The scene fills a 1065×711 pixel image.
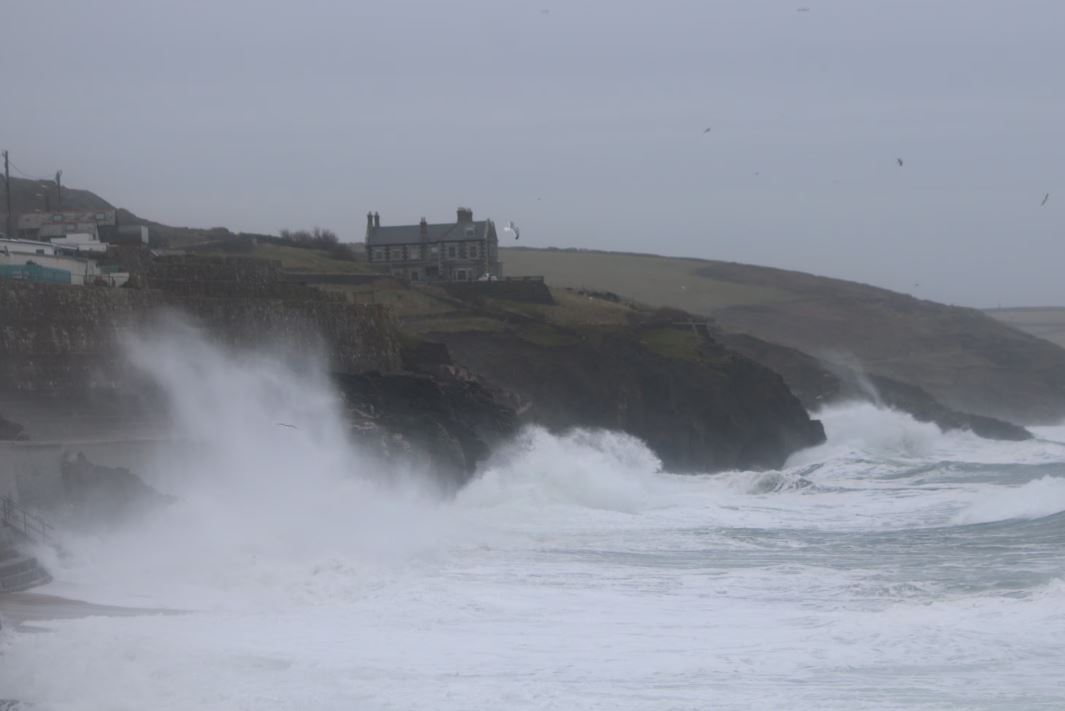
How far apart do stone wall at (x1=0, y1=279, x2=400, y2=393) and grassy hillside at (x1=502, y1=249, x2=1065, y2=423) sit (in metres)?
40.0

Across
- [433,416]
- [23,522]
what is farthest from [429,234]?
[23,522]

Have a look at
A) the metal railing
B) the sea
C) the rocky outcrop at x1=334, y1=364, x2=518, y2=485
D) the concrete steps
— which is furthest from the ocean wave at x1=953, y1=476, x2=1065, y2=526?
the concrete steps

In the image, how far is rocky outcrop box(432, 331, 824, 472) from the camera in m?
42.2

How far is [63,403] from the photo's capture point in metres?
23.8

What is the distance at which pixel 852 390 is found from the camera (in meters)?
63.0

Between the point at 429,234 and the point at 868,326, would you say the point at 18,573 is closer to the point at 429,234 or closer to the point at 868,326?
the point at 429,234

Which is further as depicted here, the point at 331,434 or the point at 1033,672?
the point at 331,434

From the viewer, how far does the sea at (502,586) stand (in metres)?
12.5

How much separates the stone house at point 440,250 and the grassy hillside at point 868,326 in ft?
50.1

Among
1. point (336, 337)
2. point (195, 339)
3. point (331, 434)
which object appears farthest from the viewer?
point (336, 337)

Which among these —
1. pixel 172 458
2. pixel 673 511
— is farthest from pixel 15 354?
pixel 673 511

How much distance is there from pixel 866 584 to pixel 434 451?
1541cm

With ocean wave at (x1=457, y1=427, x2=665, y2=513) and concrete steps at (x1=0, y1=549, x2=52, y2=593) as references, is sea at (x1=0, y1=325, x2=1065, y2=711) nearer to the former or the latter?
ocean wave at (x1=457, y1=427, x2=665, y2=513)

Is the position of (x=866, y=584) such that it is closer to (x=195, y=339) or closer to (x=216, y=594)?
(x=216, y=594)
